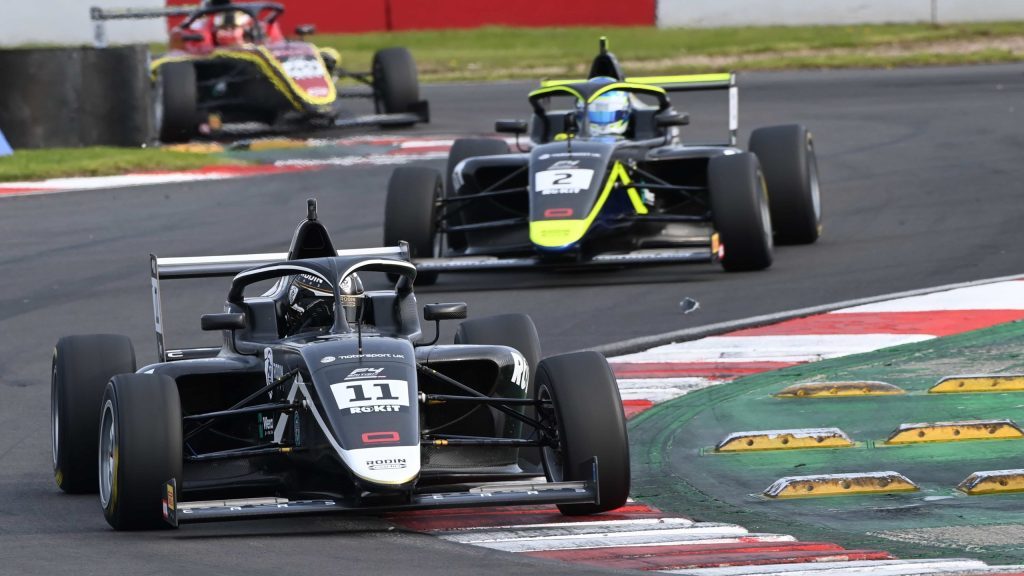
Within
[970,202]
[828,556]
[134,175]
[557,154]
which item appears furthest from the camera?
[134,175]

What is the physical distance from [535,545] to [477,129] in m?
17.7

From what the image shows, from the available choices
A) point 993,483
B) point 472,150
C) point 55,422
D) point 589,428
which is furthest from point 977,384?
point 472,150

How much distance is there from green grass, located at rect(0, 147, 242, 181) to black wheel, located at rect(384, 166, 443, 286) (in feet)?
24.4

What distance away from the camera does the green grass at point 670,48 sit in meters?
30.8

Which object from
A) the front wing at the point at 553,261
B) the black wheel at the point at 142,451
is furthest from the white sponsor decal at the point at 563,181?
the black wheel at the point at 142,451

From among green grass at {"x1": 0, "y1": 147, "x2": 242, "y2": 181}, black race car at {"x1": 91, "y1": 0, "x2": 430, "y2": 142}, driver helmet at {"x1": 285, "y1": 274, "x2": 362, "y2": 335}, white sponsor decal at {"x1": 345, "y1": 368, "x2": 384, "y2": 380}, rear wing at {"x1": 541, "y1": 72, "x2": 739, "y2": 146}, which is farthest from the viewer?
black race car at {"x1": 91, "y1": 0, "x2": 430, "y2": 142}

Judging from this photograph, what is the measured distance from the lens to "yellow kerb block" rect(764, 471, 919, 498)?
312 inches

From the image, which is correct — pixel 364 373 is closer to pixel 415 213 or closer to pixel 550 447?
pixel 550 447

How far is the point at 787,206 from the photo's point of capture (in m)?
15.4

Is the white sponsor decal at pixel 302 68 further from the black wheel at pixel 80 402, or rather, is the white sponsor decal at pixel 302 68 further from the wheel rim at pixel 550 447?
the wheel rim at pixel 550 447

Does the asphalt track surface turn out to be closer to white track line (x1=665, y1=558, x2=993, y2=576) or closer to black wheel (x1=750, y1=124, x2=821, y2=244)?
black wheel (x1=750, y1=124, x2=821, y2=244)

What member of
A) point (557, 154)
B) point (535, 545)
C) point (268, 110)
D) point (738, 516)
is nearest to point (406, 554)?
point (535, 545)

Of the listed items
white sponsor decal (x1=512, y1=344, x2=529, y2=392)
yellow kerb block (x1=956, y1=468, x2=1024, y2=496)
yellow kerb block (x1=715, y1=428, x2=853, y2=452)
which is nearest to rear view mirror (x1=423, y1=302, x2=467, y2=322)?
white sponsor decal (x1=512, y1=344, x2=529, y2=392)

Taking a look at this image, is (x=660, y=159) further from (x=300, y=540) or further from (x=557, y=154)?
(x=300, y=540)
